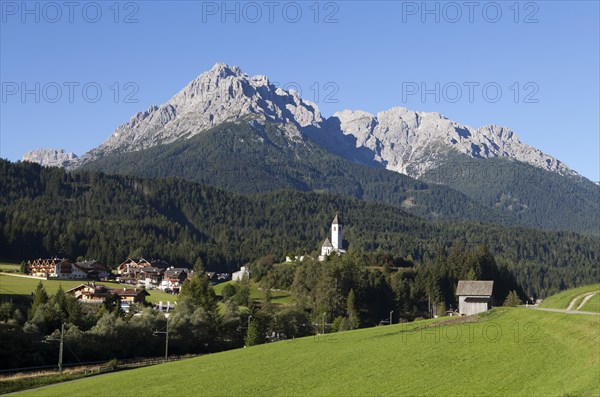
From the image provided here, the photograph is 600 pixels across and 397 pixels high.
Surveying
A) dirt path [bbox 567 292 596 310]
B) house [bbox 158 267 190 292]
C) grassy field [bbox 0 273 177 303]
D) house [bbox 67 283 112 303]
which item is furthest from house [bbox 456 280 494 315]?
house [bbox 158 267 190 292]

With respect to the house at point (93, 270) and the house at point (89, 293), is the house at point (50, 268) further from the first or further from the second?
the house at point (89, 293)

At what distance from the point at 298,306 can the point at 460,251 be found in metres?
61.6

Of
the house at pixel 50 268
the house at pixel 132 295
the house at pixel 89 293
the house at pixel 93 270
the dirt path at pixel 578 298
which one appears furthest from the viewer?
the house at pixel 93 270

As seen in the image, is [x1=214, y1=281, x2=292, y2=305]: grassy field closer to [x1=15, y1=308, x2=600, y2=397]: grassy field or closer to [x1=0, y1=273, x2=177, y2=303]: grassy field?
[x1=0, y1=273, x2=177, y2=303]: grassy field

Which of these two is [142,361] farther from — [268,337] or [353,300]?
[353,300]

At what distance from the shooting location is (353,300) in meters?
132

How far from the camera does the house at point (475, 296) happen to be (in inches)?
4502

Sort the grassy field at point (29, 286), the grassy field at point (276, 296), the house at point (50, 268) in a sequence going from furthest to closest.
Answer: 1. the house at point (50, 268)
2. the grassy field at point (276, 296)
3. the grassy field at point (29, 286)

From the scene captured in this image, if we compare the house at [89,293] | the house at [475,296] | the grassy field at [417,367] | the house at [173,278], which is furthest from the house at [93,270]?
the grassy field at [417,367]

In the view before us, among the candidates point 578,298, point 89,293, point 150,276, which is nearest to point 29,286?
point 89,293

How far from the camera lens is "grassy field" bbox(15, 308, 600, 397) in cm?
3912

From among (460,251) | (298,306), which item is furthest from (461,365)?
(460,251)

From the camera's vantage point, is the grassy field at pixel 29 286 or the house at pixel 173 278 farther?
the house at pixel 173 278

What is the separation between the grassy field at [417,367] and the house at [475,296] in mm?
44231
